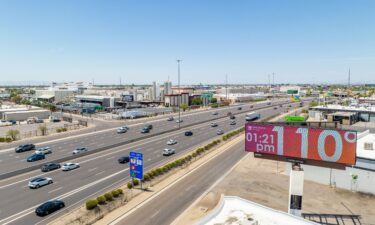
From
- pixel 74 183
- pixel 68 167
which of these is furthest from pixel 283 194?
→ pixel 68 167

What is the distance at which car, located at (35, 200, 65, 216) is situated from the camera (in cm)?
2740

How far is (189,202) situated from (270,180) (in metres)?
14.3

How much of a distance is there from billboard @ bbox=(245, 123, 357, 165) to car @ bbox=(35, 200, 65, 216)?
2178cm

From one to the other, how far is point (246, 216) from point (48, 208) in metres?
21.1

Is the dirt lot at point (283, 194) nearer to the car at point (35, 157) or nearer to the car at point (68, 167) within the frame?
the car at point (68, 167)

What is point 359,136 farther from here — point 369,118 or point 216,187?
point 369,118

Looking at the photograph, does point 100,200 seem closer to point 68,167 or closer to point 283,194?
point 68,167

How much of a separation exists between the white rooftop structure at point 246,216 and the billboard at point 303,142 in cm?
544

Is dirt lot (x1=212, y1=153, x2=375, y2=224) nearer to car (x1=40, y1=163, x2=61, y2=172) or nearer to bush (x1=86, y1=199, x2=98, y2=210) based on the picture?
bush (x1=86, y1=199, x2=98, y2=210)

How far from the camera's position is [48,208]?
27.8 meters

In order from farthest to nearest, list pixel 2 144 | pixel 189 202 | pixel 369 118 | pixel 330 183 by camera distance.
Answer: pixel 369 118 < pixel 2 144 < pixel 330 183 < pixel 189 202

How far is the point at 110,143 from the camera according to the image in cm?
6162

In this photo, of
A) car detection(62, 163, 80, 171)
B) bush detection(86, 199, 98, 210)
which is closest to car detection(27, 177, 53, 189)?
A: car detection(62, 163, 80, 171)

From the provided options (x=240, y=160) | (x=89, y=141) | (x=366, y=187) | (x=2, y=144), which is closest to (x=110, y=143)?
(x=89, y=141)
